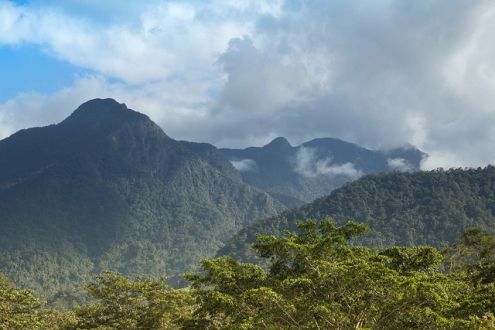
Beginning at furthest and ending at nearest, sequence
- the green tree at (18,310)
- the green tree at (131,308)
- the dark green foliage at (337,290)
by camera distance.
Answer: the green tree at (131,308) < the green tree at (18,310) < the dark green foliage at (337,290)

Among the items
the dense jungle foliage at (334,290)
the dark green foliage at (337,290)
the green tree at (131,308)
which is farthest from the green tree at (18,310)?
the dark green foliage at (337,290)

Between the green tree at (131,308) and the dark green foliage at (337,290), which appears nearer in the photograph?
the dark green foliage at (337,290)

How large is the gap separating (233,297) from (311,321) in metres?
4.87

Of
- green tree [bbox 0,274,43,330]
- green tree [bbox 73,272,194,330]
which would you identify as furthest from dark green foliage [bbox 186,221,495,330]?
green tree [bbox 0,274,43,330]

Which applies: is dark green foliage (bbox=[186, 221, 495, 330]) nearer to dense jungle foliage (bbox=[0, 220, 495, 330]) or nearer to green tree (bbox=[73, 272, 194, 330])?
dense jungle foliage (bbox=[0, 220, 495, 330])

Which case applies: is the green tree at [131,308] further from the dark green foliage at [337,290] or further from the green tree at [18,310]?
the dark green foliage at [337,290]

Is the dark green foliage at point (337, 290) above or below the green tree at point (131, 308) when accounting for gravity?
above

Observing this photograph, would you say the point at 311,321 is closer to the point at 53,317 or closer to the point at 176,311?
the point at 176,311

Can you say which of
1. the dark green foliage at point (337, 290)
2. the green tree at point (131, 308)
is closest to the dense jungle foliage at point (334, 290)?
the dark green foliage at point (337, 290)

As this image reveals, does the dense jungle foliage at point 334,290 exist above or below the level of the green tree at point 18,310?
above

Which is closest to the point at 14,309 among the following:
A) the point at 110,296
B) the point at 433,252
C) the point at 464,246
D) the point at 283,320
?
the point at 110,296

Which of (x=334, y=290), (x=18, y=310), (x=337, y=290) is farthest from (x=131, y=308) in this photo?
(x=337, y=290)

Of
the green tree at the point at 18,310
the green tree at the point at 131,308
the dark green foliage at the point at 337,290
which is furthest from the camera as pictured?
the green tree at the point at 131,308

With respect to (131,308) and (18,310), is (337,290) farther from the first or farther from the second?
(18,310)
